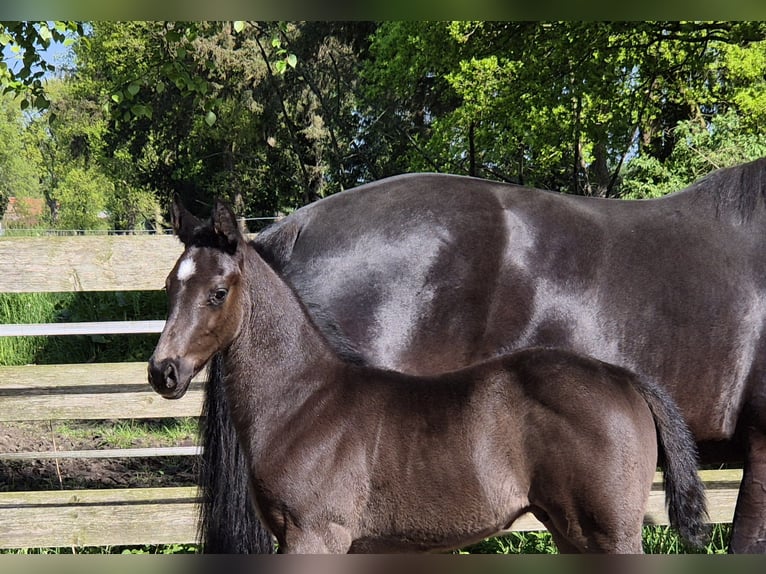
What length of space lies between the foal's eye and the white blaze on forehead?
0.09m

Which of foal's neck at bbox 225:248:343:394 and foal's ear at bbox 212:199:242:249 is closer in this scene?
foal's ear at bbox 212:199:242:249

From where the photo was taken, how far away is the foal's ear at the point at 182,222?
2283mm

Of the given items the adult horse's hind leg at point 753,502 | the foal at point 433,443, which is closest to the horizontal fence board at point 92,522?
the foal at point 433,443

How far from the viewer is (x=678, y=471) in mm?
2203

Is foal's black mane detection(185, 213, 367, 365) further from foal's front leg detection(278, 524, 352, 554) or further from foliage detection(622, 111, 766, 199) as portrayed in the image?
foliage detection(622, 111, 766, 199)

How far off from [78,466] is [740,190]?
4687 millimetres

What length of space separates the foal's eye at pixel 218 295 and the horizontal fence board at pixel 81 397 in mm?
2092

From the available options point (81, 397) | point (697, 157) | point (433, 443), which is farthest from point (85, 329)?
point (697, 157)

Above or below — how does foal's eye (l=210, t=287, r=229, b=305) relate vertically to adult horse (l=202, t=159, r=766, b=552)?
above

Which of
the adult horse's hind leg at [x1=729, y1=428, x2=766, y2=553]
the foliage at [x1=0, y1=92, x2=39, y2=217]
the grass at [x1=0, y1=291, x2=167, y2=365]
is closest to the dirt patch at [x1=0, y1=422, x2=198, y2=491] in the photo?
the grass at [x1=0, y1=291, x2=167, y2=365]

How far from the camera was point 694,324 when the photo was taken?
297cm

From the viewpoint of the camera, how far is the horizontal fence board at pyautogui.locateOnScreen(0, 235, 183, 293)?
13.2ft

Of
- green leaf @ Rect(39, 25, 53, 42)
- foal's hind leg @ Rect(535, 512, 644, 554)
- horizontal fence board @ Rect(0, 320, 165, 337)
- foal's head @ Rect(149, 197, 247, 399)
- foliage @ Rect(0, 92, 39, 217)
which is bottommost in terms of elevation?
foliage @ Rect(0, 92, 39, 217)

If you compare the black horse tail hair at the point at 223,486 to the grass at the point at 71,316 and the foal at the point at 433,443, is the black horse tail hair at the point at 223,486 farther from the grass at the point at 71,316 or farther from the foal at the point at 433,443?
the grass at the point at 71,316
